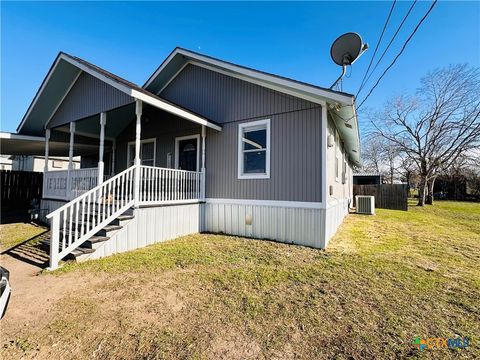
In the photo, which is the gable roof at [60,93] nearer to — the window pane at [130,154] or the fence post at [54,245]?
the window pane at [130,154]

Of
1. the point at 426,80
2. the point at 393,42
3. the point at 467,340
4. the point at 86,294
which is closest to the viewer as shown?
the point at 467,340

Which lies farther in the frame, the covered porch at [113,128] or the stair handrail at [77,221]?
the covered porch at [113,128]

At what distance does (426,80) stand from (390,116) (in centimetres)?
430

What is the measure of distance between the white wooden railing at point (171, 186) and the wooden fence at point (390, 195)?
53.3 feet

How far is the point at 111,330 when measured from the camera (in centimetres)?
257

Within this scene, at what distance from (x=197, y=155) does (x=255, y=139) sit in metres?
2.27

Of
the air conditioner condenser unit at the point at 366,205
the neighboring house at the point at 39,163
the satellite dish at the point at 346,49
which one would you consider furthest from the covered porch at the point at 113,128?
the air conditioner condenser unit at the point at 366,205

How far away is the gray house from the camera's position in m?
5.84

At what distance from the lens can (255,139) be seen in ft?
23.9

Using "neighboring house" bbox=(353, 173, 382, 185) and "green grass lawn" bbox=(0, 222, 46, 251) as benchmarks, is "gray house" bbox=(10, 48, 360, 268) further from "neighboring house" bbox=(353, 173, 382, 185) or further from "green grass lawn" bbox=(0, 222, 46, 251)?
"neighboring house" bbox=(353, 173, 382, 185)

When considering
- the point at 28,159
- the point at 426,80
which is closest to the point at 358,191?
the point at 426,80

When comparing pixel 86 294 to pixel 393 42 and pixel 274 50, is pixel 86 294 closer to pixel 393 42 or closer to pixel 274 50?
pixel 393 42

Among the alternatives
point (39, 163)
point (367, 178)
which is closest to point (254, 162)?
point (367, 178)

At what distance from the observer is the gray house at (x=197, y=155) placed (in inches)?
230
